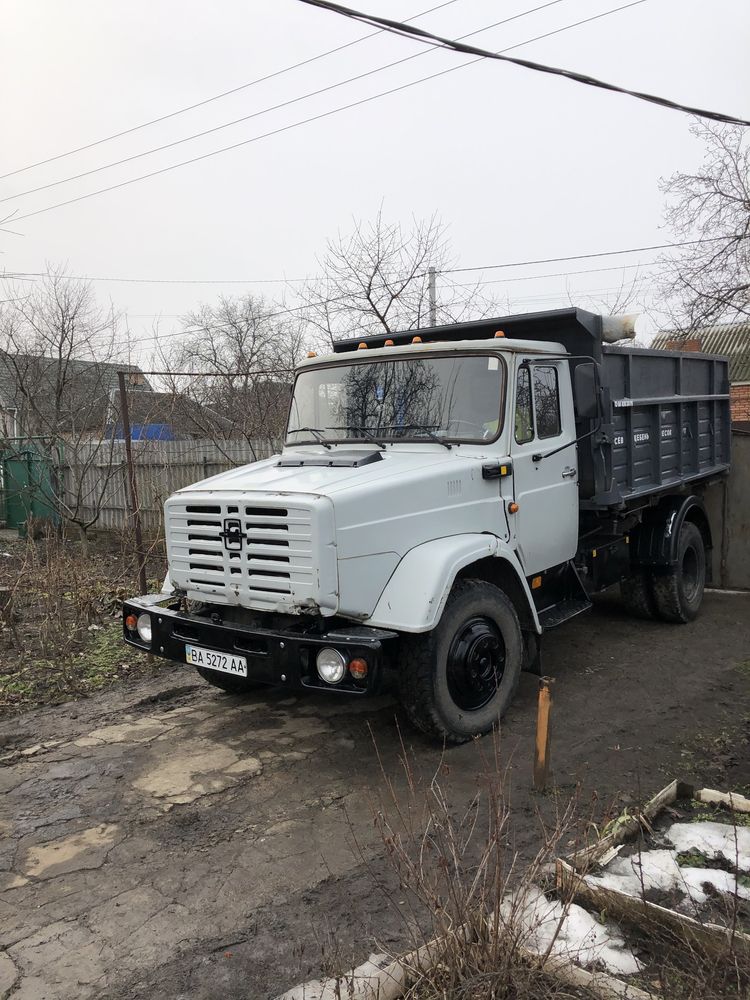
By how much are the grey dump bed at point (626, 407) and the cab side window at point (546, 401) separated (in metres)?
0.26

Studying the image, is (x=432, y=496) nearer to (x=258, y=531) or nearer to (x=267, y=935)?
(x=258, y=531)

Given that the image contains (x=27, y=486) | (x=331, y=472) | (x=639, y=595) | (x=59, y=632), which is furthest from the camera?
(x=27, y=486)

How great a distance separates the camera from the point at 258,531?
4.07 meters

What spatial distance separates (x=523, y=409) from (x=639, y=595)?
2.99m

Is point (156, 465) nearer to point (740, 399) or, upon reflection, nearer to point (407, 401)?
point (407, 401)

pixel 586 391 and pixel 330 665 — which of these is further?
pixel 586 391

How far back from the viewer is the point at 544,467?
520cm

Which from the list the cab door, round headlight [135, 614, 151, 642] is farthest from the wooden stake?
round headlight [135, 614, 151, 642]

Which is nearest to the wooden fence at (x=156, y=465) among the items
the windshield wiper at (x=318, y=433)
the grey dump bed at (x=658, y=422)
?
the windshield wiper at (x=318, y=433)

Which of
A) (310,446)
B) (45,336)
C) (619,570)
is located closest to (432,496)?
(310,446)

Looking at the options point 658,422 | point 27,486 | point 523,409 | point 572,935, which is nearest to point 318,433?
point 523,409

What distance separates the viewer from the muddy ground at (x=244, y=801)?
9.05ft

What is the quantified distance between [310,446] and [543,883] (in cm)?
326

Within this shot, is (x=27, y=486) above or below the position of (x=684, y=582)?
above
